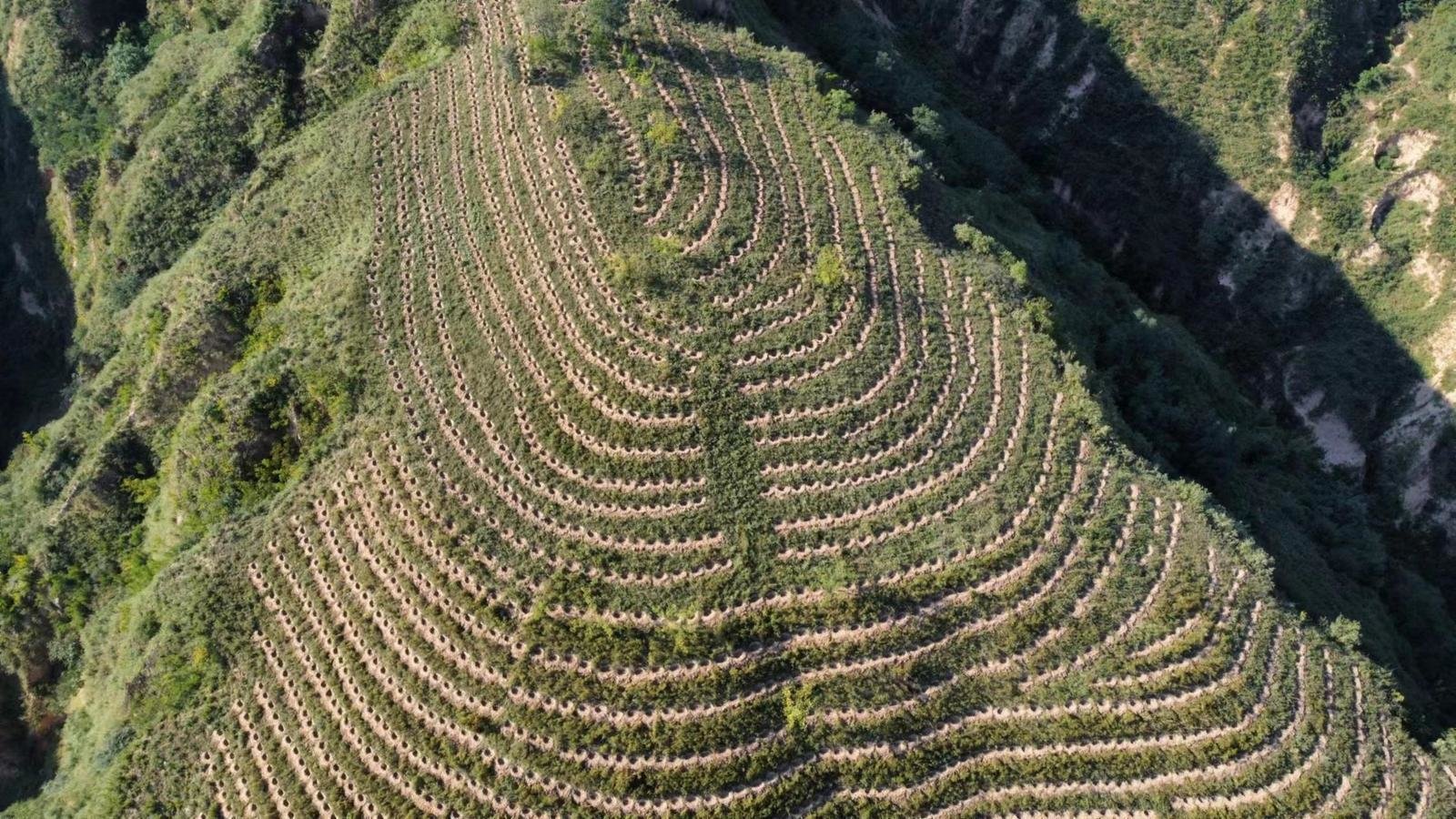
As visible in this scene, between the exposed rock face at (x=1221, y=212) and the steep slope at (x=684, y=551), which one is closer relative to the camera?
the steep slope at (x=684, y=551)

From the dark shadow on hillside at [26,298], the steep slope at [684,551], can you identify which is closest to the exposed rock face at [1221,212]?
the steep slope at [684,551]

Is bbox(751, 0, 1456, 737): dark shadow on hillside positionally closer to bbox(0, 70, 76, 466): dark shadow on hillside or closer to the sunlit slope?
the sunlit slope

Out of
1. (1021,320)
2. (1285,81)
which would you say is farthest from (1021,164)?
(1021,320)

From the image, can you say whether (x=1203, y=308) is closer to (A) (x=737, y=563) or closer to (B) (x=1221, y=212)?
(B) (x=1221, y=212)

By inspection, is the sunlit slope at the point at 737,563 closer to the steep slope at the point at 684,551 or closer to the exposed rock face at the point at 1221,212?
the steep slope at the point at 684,551

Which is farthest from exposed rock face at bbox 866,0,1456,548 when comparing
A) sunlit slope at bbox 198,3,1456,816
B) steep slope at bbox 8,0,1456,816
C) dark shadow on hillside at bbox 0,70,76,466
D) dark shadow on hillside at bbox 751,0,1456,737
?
dark shadow on hillside at bbox 0,70,76,466

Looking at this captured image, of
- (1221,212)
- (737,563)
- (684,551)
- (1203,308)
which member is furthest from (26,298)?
(1221,212)
